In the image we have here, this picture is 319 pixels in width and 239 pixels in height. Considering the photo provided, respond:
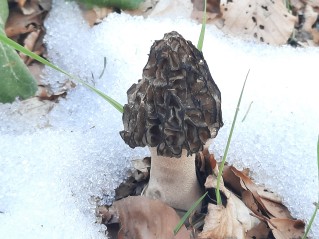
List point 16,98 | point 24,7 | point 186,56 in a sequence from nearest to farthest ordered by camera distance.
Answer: point 186,56 < point 16,98 < point 24,7

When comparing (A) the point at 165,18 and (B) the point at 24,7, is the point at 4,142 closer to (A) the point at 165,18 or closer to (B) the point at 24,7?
(B) the point at 24,7

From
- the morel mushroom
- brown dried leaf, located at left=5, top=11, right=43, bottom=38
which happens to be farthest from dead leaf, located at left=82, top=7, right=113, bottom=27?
the morel mushroom

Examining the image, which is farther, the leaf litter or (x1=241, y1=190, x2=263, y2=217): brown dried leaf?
(x1=241, y1=190, x2=263, y2=217): brown dried leaf

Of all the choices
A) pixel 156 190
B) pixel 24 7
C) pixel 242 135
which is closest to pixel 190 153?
pixel 156 190

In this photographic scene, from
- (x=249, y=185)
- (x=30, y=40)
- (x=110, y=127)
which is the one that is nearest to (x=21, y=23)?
(x=30, y=40)

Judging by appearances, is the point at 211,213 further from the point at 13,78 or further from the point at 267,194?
the point at 13,78

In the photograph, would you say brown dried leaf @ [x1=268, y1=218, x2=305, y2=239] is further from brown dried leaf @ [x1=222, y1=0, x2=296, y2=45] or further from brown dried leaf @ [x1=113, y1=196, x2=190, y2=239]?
brown dried leaf @ [x1=222, y1=0, x2=296, y2=45]

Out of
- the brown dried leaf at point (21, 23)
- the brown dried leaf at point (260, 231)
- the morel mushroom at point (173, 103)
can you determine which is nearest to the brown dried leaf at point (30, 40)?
the brown dried leaf at point (21, 23)
